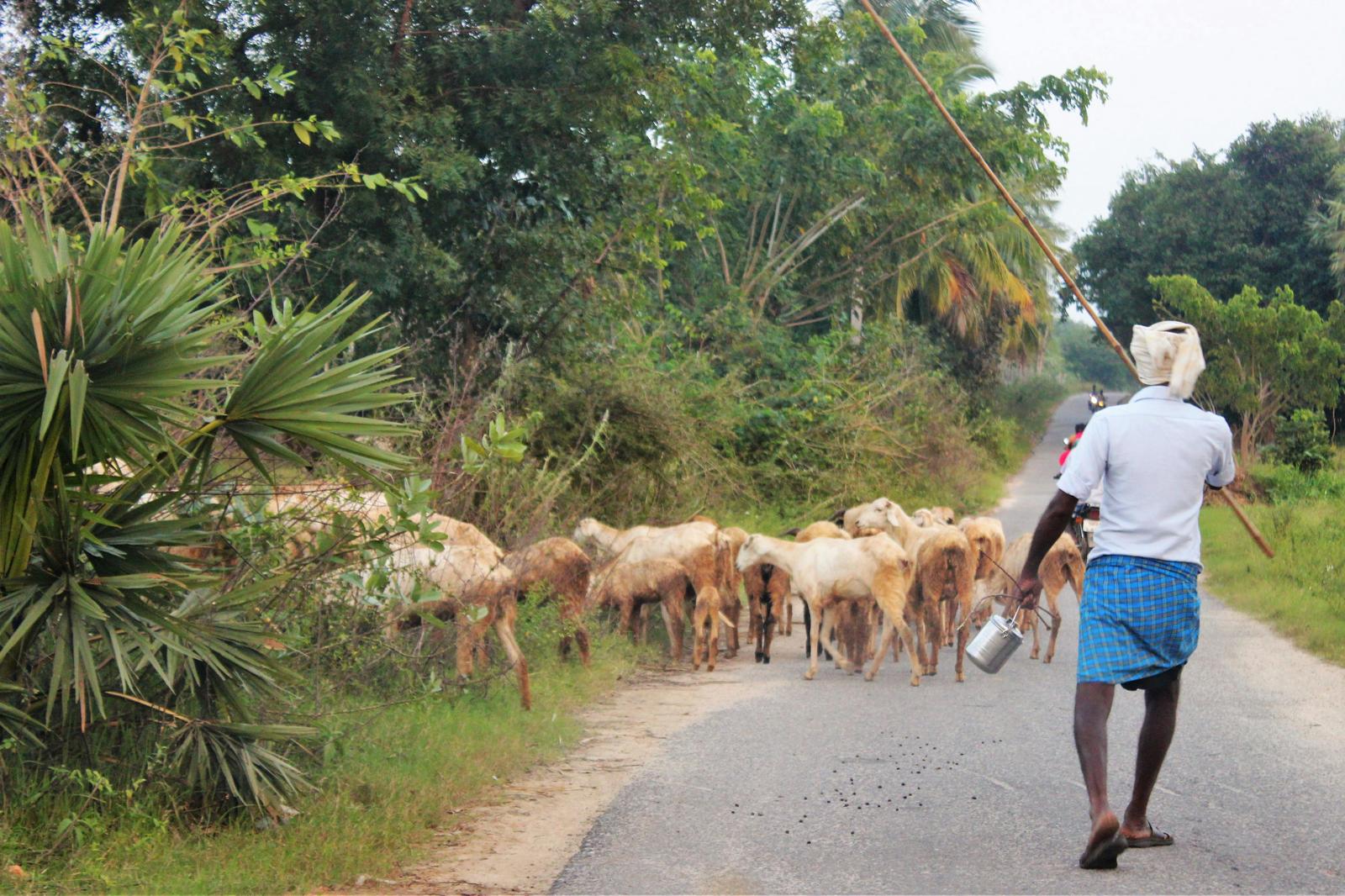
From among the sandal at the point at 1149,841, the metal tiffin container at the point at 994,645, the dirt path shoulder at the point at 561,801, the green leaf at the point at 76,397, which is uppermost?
the green leaf at the point at 76,397

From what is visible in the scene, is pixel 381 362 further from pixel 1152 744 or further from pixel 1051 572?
pixel 1051 572

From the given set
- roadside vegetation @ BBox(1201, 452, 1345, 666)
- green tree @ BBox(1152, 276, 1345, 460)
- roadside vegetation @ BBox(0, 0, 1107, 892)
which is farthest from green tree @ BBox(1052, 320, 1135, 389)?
roadside vegetation @ BBox(1201, 452, 1345, 666)

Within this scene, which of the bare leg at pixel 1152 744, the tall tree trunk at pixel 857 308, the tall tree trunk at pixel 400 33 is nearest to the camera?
the bare leg at pixel 1152 744

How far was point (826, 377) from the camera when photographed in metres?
21.9

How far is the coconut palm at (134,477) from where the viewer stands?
4957 millimetres

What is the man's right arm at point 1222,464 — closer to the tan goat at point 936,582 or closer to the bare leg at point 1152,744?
the bare leg at point 1152,744

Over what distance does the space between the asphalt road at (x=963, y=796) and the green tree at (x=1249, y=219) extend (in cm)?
3279

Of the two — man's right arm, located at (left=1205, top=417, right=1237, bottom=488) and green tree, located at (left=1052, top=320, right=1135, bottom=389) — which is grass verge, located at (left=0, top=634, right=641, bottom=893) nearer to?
man's right arm, located at (left=1205, top=417, right=1237, bottom=488)

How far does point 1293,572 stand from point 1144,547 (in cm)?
1008

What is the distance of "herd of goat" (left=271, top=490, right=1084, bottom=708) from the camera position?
8.45 m

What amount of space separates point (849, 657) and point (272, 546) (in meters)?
5.47

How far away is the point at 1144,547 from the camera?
5359mm

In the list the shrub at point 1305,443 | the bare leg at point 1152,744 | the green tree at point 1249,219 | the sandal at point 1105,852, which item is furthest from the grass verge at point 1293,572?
the green tree at point 1249,219

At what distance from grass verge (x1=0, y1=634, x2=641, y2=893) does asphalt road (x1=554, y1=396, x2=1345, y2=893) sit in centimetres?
73
